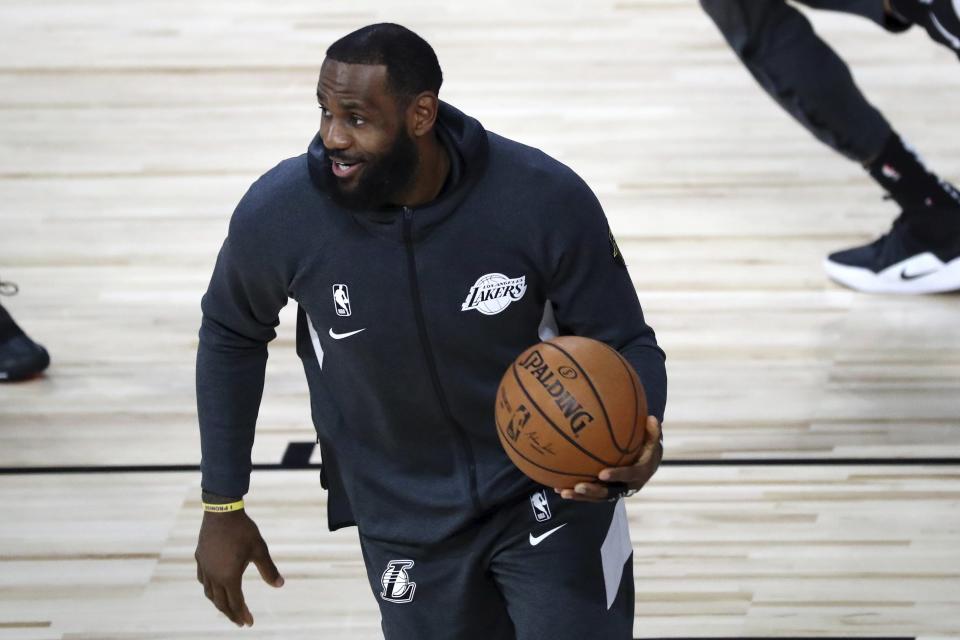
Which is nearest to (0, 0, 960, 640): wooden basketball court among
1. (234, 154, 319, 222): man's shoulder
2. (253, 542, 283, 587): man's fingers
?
(253, 542, 283, 587): man's fingers

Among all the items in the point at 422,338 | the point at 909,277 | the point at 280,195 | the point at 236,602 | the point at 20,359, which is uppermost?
the point at 280,195

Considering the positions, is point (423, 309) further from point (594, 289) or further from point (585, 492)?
point (585, 492)

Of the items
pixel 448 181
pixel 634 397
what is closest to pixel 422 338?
pixel 448 181

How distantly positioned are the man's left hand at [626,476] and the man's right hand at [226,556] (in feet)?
2.06

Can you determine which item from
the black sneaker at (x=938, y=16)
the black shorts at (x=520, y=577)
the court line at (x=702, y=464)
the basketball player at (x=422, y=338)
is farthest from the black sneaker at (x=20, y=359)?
the black sneaker at (x=938, y=16)

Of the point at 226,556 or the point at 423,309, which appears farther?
the point at 226,556

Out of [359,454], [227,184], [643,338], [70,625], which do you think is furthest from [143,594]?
[227,184]

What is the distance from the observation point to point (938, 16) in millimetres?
3975

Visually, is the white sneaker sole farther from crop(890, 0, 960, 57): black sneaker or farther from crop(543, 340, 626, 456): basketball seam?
crop(543, 340, 626, 456): basketball seam

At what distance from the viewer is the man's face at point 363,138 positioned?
213cm

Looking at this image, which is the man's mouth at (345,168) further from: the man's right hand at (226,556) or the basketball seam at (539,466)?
the man's right hand at (226,556)

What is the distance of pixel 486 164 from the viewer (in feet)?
7.59

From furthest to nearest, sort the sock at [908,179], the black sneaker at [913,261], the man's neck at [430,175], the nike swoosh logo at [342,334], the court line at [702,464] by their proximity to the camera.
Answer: the black sneaker at [913,261]
the sock at [908,179]
the court line at [702,464]
the nike swoosh logo at [342,334]
the man's neck at [430,175]

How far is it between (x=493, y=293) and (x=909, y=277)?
2563 mm
